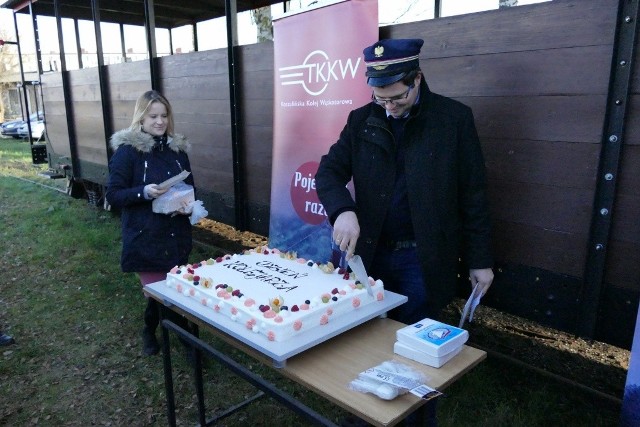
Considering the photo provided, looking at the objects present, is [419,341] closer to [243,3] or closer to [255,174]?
Result: [255,174]

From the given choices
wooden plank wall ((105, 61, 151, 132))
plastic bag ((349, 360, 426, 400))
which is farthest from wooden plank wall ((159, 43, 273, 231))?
plastic bag ((349, 360, 426, 400))

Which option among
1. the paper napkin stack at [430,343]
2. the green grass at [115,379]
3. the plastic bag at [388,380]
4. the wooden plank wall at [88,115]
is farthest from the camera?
the wooden plank wall at [88,115]

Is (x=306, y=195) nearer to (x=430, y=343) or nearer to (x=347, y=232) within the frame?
(x=347, y=232)

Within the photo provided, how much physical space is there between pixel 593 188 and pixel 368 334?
1.37 meters

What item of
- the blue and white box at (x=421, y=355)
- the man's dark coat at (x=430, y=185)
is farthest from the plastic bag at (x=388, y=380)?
the man's dark coat at (x=430, y=185)

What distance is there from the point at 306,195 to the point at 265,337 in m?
1.98

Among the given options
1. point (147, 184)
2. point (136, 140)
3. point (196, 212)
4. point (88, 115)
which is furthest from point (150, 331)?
point (88, 115)

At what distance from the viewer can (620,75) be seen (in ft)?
6.89

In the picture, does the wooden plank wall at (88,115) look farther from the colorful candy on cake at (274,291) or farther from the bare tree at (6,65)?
the bare tree at (6,65)

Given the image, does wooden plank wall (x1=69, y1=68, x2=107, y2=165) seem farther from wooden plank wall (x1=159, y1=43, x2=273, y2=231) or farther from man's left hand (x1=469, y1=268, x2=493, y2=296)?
man's left hand (x1=469, y1=268, x2=493, y2=296)

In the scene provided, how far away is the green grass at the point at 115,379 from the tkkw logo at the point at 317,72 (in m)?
2.09

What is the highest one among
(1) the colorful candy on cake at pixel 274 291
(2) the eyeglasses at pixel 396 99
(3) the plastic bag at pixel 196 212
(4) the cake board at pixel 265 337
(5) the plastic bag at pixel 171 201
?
(2) the eyeglasses at pixel 396 99

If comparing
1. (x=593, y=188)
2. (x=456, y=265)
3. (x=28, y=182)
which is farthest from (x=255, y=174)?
(x=28, y=182)

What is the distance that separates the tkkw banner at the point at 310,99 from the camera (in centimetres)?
308
